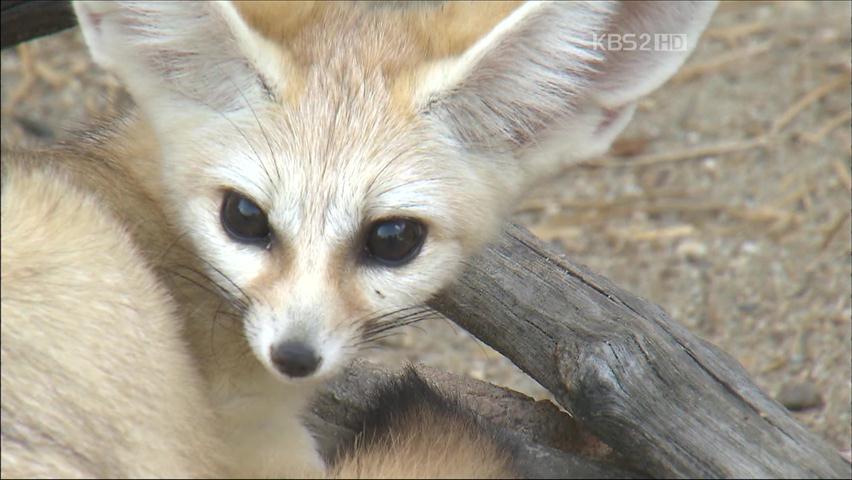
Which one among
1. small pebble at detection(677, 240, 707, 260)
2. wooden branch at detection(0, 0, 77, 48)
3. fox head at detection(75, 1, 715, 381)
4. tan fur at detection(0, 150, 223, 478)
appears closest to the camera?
tan fur at detection(0, 150, 223, 478)

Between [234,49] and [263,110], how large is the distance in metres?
0.16

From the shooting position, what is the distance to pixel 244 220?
282 cm

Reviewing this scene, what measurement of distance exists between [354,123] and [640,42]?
2.37 ft

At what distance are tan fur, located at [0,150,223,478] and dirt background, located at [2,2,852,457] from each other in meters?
2.12

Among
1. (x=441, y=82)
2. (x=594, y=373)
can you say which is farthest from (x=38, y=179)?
(x=594, y=373)

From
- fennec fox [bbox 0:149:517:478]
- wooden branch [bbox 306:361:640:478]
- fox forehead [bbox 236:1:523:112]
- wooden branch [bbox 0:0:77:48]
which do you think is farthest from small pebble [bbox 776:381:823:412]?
wooden branch [bbox 0:0:77:48]

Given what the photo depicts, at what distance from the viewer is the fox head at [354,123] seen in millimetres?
2754

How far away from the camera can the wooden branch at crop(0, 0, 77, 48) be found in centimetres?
412

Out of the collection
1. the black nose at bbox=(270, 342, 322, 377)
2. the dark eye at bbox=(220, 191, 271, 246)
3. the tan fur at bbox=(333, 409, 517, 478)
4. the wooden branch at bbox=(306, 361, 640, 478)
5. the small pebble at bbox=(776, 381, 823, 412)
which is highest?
the dark eye at bbox=(220, 191, 271, 246)

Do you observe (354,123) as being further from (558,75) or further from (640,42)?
(640,42)

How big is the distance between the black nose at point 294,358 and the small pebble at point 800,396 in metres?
2.68

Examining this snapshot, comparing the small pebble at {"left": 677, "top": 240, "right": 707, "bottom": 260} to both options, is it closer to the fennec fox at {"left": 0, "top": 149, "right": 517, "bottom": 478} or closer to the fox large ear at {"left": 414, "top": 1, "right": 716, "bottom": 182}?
the fox large ear at {"left": 414, "top": 1, "right": 716, "bottom": 182}

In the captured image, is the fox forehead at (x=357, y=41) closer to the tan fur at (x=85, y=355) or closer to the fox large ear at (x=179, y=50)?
the fox large ear at (x=179, y=50)

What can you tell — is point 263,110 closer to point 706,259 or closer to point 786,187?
point 706,259
